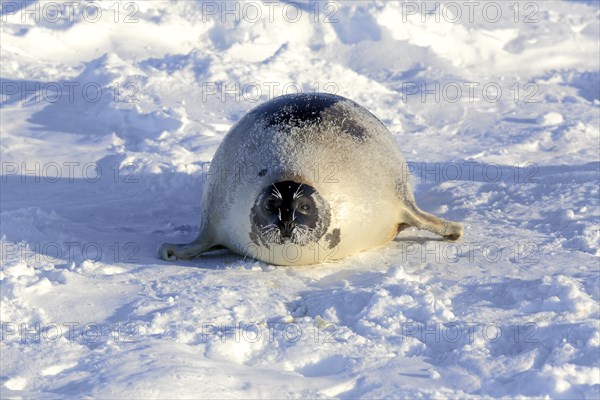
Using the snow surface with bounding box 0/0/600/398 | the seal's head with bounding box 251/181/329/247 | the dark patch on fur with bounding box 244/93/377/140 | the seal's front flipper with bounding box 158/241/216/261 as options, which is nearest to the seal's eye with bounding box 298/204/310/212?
the seal's head with bounding box 251/181/329/247

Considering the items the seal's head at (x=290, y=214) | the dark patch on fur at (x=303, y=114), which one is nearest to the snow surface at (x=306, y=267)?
the seal's head at (x=290, y=214)

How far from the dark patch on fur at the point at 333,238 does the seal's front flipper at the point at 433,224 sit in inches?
19.5

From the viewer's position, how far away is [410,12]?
888cm

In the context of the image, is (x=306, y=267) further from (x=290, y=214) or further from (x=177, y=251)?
(x=177, y=251)

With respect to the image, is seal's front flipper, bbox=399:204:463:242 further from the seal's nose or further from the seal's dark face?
the seal's nose

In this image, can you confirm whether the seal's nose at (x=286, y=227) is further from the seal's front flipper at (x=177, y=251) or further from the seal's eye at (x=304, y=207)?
the seal's front flipper at (x=177, y=251)

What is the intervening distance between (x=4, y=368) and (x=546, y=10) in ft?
27.5

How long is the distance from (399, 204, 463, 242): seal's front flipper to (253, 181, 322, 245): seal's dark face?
0.64m

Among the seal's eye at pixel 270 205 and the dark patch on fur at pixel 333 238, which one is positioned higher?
the seal's eye at pixel 270 205

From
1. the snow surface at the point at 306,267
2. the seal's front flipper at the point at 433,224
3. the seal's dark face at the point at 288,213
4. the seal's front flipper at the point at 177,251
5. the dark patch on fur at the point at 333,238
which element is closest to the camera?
the snow surface at the point at 306,267

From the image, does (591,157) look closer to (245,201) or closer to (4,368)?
(245,201)

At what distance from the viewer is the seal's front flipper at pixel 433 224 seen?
4.23 m

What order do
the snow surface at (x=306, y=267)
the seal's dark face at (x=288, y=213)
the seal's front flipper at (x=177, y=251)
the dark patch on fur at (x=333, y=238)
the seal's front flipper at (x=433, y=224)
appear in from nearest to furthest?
1. the snow surface at (x=306, y=267)
2. the seal's dark face at (x=288, y=213)
3. the dark patch on fur at (x=333, y=238)
4. the seal's front flipper at (x=177, y=251)
5. the seal's front flipper at (x=433, y=224)

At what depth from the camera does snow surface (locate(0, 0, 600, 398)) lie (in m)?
2.78
